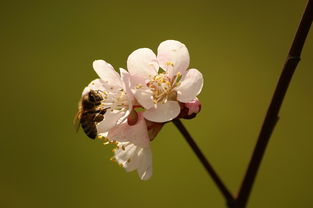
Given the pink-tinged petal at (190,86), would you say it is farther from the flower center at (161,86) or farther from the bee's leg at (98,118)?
the bee's leg at (98,118)

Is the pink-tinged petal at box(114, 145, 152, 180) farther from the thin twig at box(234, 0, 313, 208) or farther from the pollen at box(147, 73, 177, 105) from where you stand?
the thin twig at box(234, 0, 313, 208)

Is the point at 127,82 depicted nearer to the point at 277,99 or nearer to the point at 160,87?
the point at 160,87

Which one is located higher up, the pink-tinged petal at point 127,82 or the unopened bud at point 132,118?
the pink-tinged petal at point 127,82

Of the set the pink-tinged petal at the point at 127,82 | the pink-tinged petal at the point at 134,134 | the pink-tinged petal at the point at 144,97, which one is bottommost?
the pink-tinged petal at the point at 134,134

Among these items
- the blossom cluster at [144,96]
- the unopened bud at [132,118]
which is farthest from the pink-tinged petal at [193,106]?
the unopened bud at [132,118]

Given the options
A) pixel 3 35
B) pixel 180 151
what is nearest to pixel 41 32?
pixel 3 35

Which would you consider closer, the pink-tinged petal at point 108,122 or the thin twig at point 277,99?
the thin twig at point 277,99

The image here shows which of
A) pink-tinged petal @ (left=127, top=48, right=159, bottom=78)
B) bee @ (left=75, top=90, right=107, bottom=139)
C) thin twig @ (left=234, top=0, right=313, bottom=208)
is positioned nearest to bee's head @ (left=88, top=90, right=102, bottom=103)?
bee @ (left=75, top=90, right=107, bottom=139)

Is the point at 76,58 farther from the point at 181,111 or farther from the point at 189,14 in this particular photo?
the point at 181,111
